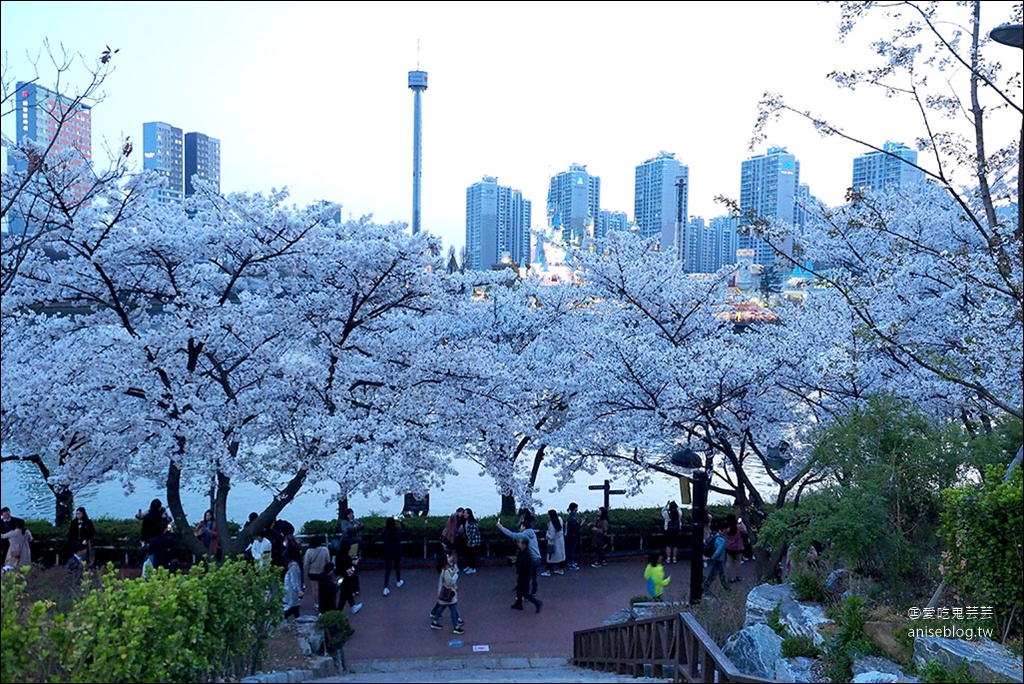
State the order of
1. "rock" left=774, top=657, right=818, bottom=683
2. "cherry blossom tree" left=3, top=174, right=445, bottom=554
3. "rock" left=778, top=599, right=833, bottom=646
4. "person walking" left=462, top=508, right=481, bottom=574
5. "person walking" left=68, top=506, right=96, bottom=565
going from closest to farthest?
"rock" left=774, top=657, right=818, bottom=683
"rock" left=778, top=599, right=833, bottom=646
"cherry blossom tree" left=3, top=174, right=445, bottom=554
"person walking" left=68, top=506, right=96, bottom=565
"person walking" left=462, top=508, right=481, bottom=574

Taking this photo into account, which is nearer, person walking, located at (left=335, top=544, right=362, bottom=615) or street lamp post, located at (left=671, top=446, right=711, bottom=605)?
street lamp post, located at (left=671, top=446, right=711, bottom=605)

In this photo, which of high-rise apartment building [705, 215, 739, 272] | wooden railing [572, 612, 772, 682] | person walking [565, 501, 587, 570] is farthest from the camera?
high-rise apartment building [705, 215, 739, 272]

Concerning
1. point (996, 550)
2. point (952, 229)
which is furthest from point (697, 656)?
point (952, 229)

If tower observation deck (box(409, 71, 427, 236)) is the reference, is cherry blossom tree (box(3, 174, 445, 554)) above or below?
below

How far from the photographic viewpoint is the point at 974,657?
5707mm

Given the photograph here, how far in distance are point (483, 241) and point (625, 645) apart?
19729mm

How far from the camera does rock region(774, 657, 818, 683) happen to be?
678 centimetres

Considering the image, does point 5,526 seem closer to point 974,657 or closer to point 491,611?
point 491,611

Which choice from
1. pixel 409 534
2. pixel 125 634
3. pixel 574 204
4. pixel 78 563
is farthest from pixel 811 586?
pixel 574 204

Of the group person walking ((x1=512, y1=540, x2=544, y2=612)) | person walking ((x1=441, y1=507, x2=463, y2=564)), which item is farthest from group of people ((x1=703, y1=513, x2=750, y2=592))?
person walking ((x1=441, y1=507, x2=463, y2=564))

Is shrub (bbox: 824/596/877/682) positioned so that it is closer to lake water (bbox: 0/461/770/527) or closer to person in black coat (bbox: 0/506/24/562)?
person in black coat (bbox: 0/506/24/562)

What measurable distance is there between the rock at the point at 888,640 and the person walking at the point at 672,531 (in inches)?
346

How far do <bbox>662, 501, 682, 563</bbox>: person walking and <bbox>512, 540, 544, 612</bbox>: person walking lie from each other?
3.75 metres

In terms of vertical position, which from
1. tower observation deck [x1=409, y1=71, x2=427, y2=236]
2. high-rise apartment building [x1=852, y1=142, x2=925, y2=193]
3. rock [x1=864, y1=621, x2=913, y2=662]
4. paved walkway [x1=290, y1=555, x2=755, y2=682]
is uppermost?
tower observation deck [x1=409, y1=71, x2=427, y2=236]
